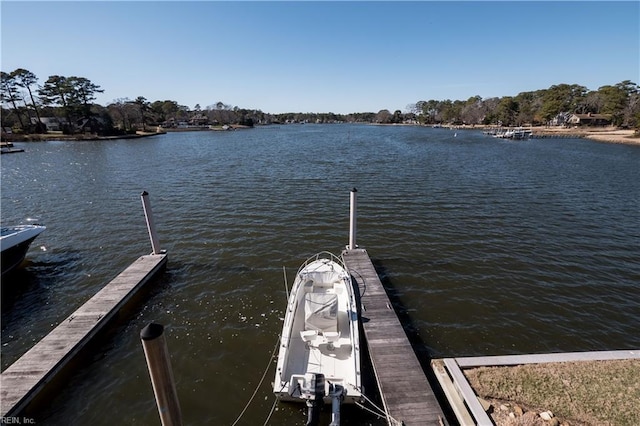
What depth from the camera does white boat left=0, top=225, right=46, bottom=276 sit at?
11.5 meters

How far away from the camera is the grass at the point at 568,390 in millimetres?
5496

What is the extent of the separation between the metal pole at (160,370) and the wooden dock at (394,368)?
413 centimetres

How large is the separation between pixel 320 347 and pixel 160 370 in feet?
13.8

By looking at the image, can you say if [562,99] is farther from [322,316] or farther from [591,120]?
[322,316]

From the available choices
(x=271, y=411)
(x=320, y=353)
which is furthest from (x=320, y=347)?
(x=271, y=411)

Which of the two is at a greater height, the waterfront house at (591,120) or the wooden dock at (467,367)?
the waterfront house at (591,120)

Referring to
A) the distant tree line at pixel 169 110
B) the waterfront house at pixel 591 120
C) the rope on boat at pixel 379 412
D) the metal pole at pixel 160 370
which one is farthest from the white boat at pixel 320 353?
the waterfront house at pixel 591 120

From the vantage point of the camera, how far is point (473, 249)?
1407cm

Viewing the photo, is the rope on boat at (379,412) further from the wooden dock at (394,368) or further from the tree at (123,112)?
the tree at (123,112)

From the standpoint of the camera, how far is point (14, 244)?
1180 centimetres

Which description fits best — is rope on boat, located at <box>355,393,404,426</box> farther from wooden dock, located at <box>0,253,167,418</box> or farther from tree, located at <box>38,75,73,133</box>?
tree, located at <box>38,75,73,133</box>

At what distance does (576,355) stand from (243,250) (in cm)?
1246

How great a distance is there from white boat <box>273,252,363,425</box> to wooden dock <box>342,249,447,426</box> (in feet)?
2.34

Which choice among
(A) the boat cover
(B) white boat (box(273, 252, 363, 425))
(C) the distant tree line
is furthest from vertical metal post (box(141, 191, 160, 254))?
(C) the distant tree line
